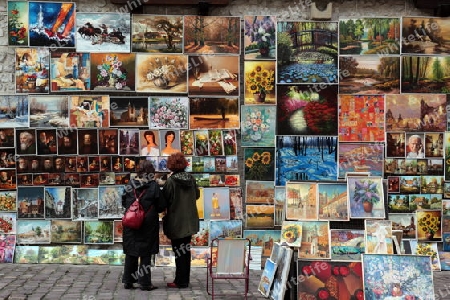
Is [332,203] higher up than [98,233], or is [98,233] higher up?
[332,203]

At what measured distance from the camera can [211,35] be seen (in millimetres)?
11445

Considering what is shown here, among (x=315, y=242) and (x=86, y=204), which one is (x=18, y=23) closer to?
(x=86, y=204)

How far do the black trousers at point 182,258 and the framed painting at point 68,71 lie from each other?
338 cm

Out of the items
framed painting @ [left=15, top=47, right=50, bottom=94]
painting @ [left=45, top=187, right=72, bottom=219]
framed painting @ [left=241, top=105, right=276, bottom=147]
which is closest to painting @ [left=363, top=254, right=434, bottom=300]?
framed painting @ [left=241, top=105, right=276, bottom=147]

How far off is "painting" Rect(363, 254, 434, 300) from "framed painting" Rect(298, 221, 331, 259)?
0.68 meters

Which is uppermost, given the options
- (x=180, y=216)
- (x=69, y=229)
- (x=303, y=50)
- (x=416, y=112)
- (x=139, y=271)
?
(x=303, y=50)

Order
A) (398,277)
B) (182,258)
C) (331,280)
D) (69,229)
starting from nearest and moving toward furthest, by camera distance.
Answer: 1. (398,277)
2. (331,280)
3. (182,258)
4. (69,229)

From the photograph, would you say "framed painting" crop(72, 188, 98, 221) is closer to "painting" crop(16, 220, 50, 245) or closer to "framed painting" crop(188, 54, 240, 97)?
"painting" crop(16, 220, 50, 245)

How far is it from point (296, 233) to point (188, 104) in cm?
411

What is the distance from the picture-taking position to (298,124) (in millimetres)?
11492

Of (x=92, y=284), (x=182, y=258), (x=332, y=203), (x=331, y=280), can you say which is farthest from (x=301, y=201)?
(x=92, y=284)

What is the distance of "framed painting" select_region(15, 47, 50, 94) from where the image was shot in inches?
445

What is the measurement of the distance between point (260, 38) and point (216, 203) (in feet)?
8.60

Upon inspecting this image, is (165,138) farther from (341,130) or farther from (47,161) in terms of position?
(341,130)
